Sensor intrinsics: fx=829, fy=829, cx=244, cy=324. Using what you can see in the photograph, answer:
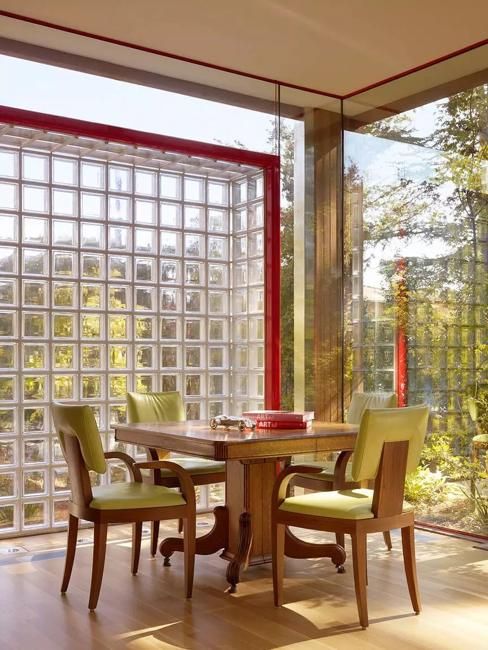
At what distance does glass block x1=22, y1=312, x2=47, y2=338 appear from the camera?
543 centimetres

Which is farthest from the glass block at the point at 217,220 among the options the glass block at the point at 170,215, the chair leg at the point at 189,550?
the chair leg at the point at 189,550

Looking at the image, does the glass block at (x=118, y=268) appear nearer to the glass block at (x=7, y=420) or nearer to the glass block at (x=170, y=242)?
the glass block at (x=170, y=242)

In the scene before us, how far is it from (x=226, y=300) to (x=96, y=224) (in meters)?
→ 1.22

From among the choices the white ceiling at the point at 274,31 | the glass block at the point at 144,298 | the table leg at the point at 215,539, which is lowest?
the table leg at the point at 215,539

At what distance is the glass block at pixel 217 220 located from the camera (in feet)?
20.5

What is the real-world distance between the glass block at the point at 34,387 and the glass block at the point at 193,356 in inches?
44.0

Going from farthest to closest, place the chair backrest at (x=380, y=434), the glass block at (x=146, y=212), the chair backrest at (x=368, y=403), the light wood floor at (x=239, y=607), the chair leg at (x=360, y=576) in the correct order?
the glass block at (x=146, y=212) → the chair backrest at (x=368, y=403) → the chair backrest at (x=380, y=434) → the chair leg at (x=360, y=576) → the light wood floor at (x=239, y=607)

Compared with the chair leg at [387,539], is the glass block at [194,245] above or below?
above

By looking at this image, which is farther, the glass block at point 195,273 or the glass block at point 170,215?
the glass block at point 195,273

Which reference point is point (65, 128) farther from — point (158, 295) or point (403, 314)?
point (403, 314)

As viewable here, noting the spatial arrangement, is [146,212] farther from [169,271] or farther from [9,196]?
[9,196]

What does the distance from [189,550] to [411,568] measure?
1.04 m

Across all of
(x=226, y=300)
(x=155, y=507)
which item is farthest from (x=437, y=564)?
(x=226, y=300)

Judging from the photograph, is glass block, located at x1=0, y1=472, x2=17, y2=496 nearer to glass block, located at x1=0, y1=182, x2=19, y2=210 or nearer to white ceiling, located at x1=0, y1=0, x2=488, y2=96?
glass block, located at x1=0, y1=182, x2=19, y2=210
